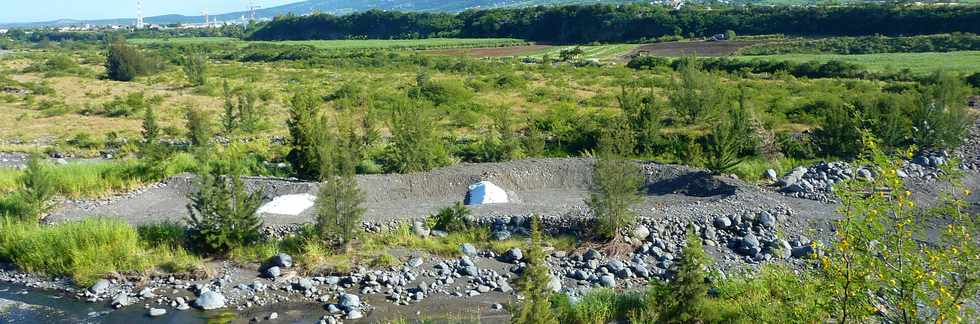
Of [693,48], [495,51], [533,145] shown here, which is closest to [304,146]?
[533,145]

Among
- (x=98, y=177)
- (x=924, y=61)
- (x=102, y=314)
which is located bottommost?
(x=102, y=314)

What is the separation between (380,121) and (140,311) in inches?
597

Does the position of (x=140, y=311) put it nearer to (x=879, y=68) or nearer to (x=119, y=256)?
(x=119, y=256)

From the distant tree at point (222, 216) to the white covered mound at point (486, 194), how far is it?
14.7 ft

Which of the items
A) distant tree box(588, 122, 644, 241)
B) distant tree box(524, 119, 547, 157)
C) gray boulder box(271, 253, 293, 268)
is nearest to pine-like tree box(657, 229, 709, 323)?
A: distant tree box(588, 122, 644, 241)

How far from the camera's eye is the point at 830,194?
14016 millimetres

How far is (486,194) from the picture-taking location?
14469 mm

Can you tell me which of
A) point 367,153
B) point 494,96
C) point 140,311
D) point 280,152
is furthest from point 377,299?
point 494,96

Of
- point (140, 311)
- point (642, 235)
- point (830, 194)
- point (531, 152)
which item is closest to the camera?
point (140, 311)

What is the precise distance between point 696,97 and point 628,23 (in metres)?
53.4

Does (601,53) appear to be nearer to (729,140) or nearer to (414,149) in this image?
(729,140)

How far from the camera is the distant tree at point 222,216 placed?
449 inches

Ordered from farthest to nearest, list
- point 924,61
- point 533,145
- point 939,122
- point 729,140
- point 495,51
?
point 495,51, point 924,61, point 533,145, point 939,122, point 729,140

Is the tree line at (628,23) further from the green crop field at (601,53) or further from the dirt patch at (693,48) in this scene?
the green crop field at (601,53)
